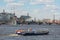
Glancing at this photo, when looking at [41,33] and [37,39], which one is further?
[41,33]

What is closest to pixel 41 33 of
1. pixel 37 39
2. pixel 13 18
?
pixel 37 39

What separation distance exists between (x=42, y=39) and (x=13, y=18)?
292 feet

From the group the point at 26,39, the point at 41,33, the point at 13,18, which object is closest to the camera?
the point at 26,39

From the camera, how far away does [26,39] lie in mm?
90938

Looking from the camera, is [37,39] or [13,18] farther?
[13,18]

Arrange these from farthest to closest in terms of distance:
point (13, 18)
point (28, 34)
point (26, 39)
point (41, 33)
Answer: point (13, 18)
point (41, 33)
point (28, 34)
point (26, 39)

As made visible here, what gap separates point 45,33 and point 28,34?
11023 mm

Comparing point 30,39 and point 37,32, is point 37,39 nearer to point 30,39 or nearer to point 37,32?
point 30,39

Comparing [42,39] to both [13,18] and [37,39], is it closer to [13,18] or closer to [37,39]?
[37,39]

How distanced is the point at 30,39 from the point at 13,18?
88.2m

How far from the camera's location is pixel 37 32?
363 ft

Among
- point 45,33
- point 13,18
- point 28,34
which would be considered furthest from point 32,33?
point 13,18

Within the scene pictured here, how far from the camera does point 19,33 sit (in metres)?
109

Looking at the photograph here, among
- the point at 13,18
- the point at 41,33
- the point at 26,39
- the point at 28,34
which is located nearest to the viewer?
the point at 26,39
